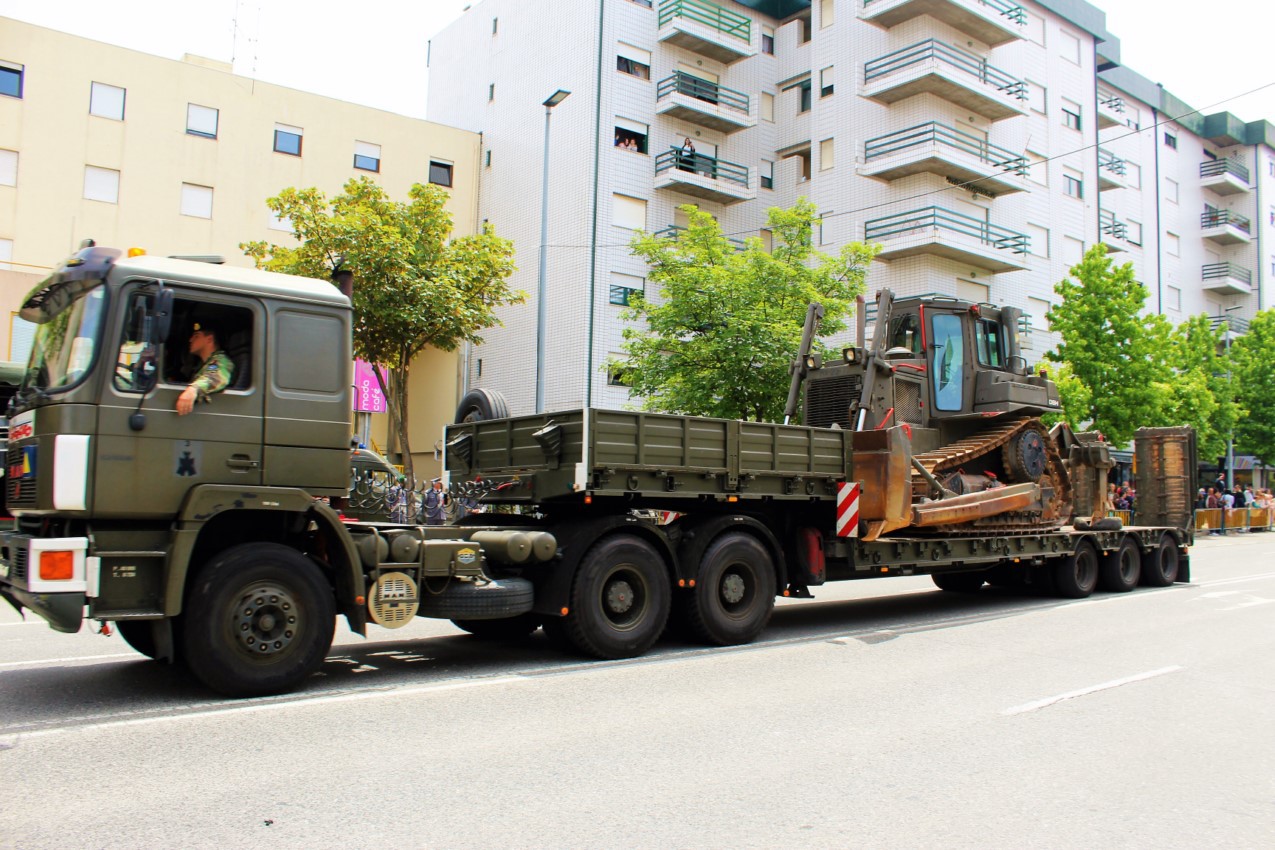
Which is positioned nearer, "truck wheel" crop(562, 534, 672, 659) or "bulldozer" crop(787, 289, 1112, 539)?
"truck wheel" crop(562, 534, 672, 659)

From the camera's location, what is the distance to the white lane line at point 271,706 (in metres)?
5.59

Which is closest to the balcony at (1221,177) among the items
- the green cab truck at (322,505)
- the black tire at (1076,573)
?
the black tire at (1076,573)

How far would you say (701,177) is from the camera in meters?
31.3

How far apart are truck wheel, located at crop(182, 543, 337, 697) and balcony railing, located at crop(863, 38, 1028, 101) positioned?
91.4 ft

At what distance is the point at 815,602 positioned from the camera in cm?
1304

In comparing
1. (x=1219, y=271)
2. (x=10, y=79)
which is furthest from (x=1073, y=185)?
(x=10, y=79)

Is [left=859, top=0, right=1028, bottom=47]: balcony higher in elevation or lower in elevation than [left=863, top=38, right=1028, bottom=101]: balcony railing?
higher

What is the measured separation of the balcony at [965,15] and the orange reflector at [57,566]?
3014 centimetres

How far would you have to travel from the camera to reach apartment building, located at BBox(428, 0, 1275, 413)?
30.3 meters

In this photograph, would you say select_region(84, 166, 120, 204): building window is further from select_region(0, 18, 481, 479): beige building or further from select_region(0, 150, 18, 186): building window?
select_region(0, 150, 18, 186): building window

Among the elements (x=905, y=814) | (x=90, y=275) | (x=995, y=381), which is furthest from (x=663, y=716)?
(x=995, y=381)

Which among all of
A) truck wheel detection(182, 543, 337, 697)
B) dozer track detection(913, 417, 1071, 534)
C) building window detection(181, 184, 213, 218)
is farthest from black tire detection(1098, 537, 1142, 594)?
building window detection(181, 184, 213, 218)

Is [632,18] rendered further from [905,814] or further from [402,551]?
[905,814]

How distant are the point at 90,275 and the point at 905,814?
572 cm
